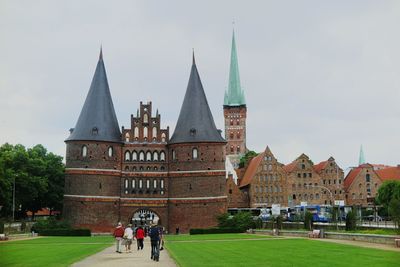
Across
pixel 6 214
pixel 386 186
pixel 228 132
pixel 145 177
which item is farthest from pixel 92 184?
pixel 228 132

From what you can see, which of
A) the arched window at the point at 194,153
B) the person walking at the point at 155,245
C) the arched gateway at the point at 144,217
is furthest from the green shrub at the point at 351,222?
the arched window at the point at 194,153

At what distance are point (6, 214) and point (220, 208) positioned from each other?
27.2 metres

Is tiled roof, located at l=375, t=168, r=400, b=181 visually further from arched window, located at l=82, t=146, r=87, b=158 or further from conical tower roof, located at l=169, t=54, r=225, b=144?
arched window, located at l=82, t=146, r=87, b=158

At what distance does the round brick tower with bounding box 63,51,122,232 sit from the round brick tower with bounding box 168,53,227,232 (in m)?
7.39

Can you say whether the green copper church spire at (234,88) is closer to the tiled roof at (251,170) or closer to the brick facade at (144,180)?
the tiled roof at (251,170)

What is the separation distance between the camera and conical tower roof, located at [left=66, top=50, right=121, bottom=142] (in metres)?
68.8

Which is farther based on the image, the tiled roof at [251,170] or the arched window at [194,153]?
the tiled roof at [251,170]

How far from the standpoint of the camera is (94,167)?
68.1 m

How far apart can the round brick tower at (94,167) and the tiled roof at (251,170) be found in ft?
102

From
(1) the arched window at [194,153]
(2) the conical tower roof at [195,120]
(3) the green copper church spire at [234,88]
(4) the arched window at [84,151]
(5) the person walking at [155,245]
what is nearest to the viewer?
(5) the person walking at [155,245]

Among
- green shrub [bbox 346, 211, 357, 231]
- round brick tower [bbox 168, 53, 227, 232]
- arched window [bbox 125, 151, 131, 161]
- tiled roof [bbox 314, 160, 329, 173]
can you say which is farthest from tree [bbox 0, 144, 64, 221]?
tiled roof [bbox 314, 160, 329, 173]

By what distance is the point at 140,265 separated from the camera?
21.9 m

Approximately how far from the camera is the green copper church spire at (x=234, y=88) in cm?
14762

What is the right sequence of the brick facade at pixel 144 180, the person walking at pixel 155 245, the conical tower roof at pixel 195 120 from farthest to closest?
the conical tower roof at pixel 195 120 → the brick facade at pixel 144 180 → the person walking at pixel 155 245
